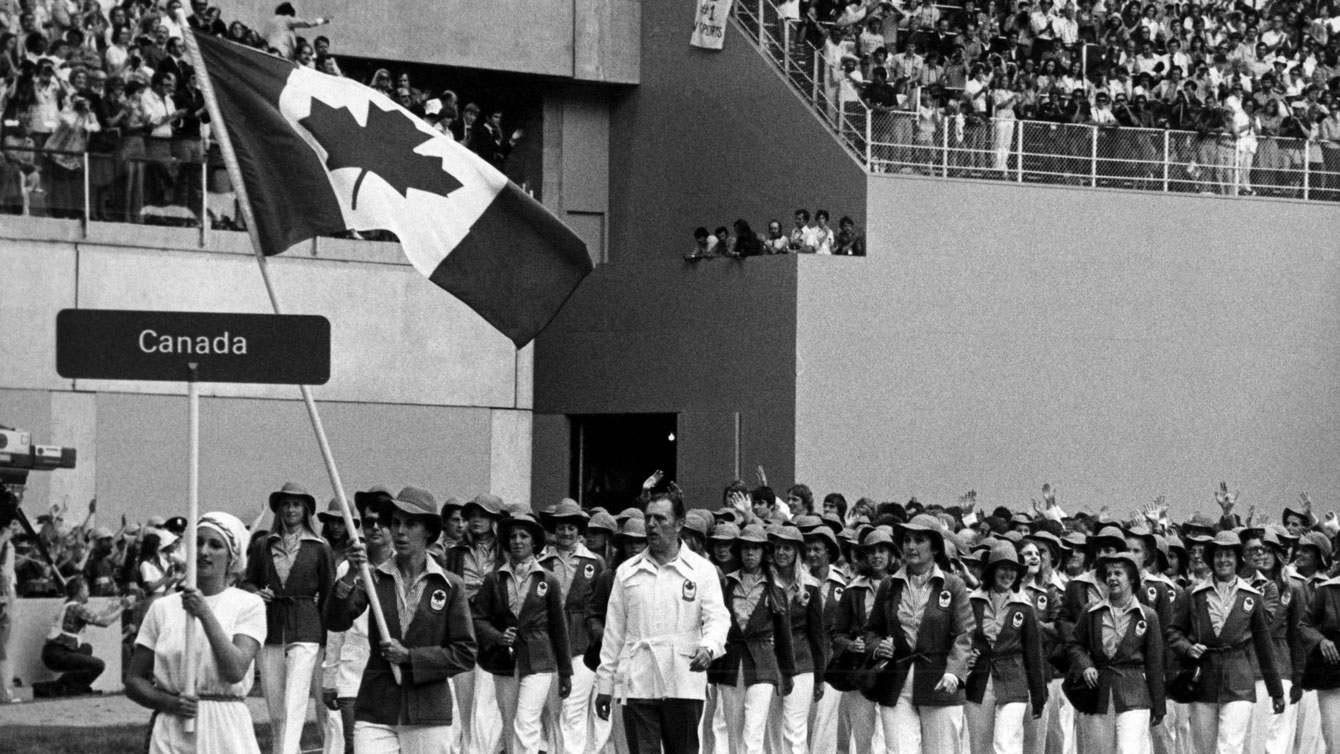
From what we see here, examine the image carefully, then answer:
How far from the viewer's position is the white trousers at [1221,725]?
62.3 feet

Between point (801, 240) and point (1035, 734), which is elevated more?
point (801, 240)

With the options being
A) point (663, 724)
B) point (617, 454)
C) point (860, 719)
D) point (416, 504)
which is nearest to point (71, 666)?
point (860, 719)

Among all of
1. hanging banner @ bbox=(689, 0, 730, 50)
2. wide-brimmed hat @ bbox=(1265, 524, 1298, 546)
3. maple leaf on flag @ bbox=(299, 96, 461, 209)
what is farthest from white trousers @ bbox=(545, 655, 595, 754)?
hanging banner @ bbox=(689, 0, 730, 50)

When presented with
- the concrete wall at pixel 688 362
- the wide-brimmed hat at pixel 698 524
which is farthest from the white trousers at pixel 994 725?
the concrete wall at pixel 688 362

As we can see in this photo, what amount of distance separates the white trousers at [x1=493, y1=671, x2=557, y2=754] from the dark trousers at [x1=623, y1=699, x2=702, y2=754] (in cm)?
302

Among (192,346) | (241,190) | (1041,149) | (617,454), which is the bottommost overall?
(617,454)

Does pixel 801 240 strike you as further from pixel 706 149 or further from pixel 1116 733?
pixel 1116 733

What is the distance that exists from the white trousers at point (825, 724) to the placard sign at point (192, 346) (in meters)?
9.44

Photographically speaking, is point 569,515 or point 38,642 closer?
point 569,515

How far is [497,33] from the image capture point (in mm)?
34969

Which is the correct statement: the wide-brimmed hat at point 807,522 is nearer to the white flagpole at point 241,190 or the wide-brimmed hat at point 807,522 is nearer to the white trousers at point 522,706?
the white trousers at point 522,706

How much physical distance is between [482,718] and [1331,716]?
21.3 feet

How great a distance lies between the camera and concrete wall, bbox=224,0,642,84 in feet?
111

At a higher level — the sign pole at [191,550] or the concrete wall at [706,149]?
the concrete wall at [706,149]
